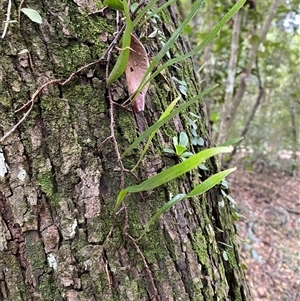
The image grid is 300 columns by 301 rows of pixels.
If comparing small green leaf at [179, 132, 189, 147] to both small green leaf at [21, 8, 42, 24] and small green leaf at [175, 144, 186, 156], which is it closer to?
small green leaf at [175, 144, 186, 156]

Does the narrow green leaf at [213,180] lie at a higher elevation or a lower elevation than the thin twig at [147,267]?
higher

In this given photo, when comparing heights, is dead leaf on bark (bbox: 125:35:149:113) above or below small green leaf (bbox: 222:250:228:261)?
above

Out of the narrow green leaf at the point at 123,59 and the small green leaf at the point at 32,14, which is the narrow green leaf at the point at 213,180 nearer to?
the narrow green leaf at the point at 123,59

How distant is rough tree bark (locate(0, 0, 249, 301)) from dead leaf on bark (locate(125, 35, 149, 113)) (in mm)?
15

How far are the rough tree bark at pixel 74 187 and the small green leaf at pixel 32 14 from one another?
1cm

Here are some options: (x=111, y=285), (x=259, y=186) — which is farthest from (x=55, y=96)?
(x=259, y=186)

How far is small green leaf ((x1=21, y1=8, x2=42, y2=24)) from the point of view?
54cm

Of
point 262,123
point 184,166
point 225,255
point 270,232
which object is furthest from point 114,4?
point 262,123

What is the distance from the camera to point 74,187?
535mm

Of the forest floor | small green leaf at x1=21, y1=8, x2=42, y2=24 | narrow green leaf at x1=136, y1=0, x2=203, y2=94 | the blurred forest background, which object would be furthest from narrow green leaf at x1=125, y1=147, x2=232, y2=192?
the forest floor

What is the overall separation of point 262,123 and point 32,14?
4.80 m

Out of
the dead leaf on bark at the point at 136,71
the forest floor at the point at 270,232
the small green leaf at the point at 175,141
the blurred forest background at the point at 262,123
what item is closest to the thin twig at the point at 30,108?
the dead leaf on bark at the point at 136,71

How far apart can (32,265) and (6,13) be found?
0.37 m

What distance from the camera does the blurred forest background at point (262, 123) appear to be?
8.80 feet
